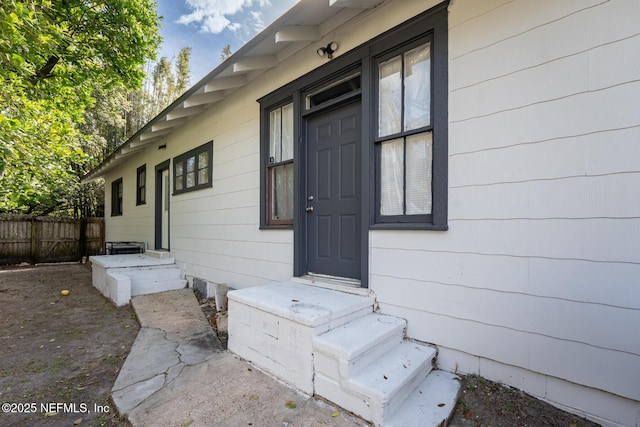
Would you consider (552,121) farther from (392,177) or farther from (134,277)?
(134,277)

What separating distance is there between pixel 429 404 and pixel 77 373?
9.33 feet

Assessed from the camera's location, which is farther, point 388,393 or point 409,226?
point 409,226

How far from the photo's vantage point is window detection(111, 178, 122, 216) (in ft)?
A: 31.7

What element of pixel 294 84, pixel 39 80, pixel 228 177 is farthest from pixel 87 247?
pixel 294 84

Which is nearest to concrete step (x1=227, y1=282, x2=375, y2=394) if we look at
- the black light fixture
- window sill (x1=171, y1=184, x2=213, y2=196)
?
the black light fixture

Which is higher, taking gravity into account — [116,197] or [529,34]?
[529,34]

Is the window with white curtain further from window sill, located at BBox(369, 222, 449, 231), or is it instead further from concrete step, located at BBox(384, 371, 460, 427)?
concrete step, located at BBox(384, 371, 460, 427)

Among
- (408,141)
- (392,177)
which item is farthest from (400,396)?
(408,141)

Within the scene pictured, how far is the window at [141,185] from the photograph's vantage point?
Result: 7.65 m

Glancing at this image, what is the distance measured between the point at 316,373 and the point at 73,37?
6733 mm

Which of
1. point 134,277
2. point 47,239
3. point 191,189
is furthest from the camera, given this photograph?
point 47,239

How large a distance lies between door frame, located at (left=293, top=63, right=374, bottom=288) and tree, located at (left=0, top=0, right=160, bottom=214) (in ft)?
11.5

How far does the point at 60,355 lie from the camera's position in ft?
9.39

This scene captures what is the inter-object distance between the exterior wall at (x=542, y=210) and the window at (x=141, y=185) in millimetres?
7609
